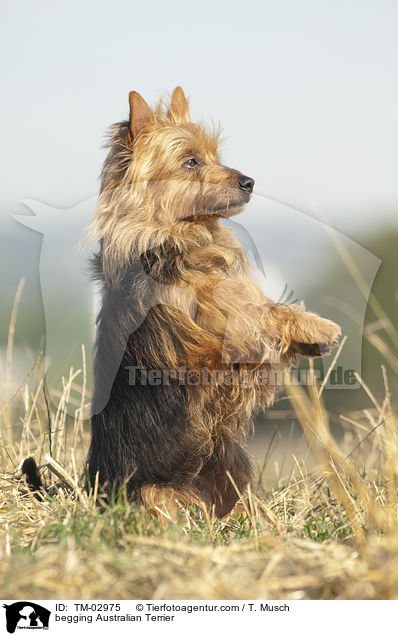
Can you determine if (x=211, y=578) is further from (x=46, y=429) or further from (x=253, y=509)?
(x=46, y=429)

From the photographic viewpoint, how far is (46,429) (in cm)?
579

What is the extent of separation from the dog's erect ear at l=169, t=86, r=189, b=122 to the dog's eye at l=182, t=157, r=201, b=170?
17.8 inches

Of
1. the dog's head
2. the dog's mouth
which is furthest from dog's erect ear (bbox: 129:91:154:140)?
the dog's mouth

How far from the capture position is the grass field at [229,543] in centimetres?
245

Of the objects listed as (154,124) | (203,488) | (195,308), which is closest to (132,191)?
(154,124)

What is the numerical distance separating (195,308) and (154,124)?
1.32 metres

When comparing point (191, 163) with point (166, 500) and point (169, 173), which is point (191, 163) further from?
point (166, 500)

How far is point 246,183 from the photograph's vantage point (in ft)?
13.1
